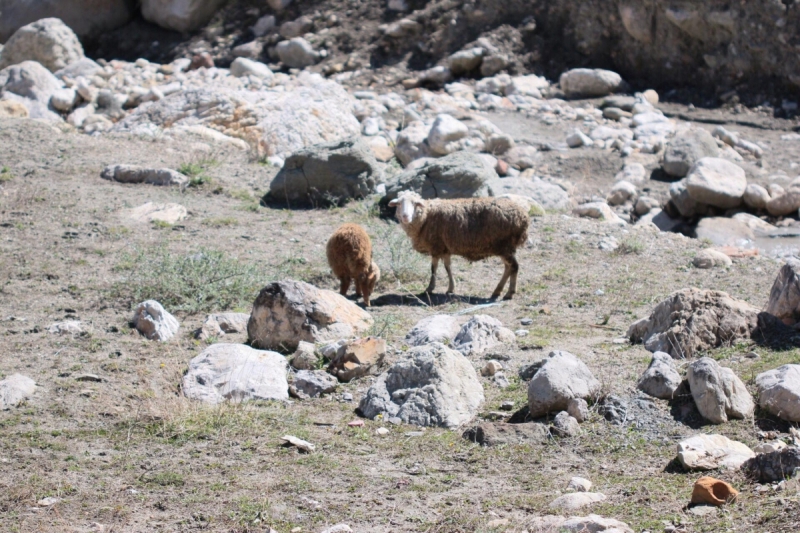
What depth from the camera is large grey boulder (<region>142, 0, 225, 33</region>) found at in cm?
2633

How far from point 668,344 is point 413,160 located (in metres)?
9.05

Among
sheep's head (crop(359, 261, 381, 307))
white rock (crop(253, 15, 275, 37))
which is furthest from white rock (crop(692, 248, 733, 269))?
white rock (crop(253, 15, 275, 37))

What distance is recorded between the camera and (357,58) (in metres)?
23.7

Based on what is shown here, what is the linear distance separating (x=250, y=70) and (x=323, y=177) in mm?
9760

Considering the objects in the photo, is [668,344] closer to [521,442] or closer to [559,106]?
[521,442]

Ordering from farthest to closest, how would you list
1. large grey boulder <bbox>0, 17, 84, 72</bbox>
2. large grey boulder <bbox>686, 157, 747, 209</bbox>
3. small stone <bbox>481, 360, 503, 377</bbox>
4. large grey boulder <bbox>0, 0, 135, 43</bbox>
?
large grey boulder <bbox>0, 0, 135, 43</bbox> → large grey boulder <bbox>0, 17, 84, 72</bbox> → large grey boulder <bbox>686, 157, 747, 209</bbox> → small stone <bbox>481, 360, 503, 377</bbox>

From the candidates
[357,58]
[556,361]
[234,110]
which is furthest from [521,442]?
[357,58]

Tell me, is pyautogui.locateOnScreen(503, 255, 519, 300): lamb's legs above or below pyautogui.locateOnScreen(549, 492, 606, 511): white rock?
below

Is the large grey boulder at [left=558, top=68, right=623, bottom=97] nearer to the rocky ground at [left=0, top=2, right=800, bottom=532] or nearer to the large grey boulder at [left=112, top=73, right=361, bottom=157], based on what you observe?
the rocky ground at [left=0, top=2, right=800, bottom=532]

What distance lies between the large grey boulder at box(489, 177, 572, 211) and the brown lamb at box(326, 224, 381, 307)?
4.75 m

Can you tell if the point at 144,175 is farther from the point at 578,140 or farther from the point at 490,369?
the point at 578,140

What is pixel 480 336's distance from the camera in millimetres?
7637

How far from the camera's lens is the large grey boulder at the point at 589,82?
69.6 ft

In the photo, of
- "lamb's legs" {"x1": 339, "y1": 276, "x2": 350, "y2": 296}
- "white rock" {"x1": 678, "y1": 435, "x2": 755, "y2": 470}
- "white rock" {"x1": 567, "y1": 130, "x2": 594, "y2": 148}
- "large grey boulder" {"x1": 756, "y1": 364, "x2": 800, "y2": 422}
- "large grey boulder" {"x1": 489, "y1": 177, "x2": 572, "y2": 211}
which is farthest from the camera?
"white rock" {"x1": 567, "y1": 130, "x2": 594, "y2": 148}
